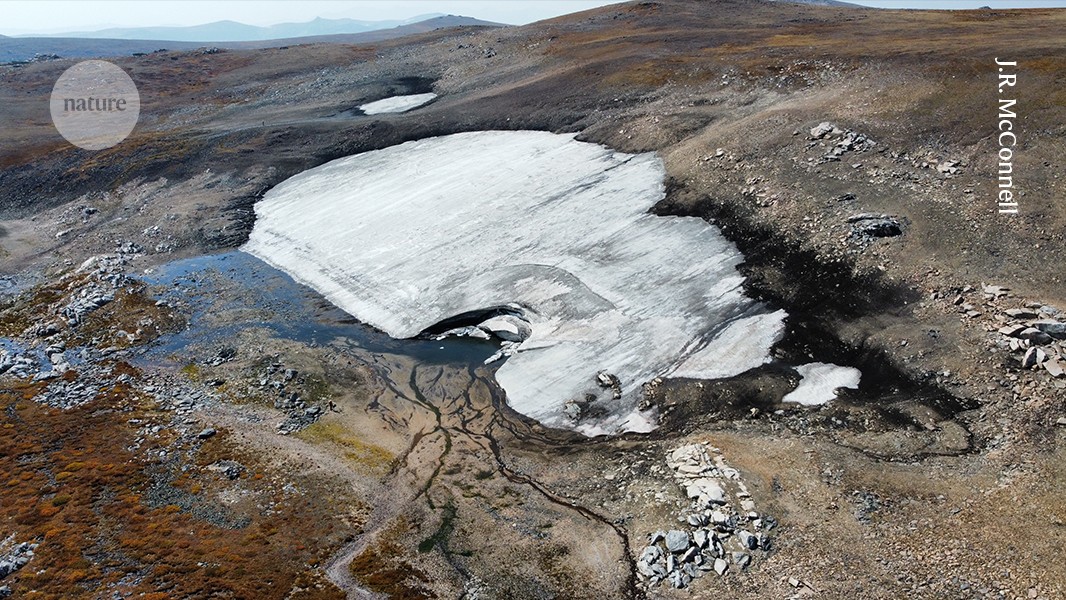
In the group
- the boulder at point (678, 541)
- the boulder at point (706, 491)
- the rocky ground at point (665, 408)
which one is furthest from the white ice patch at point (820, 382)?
the boulder at point (678, 541)

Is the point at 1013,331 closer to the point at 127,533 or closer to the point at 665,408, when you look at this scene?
the point at 665,408

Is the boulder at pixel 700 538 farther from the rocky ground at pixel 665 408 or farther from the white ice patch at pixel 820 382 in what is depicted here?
the white ice patch at pixel 820 382

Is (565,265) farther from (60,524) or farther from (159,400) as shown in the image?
(60,524)

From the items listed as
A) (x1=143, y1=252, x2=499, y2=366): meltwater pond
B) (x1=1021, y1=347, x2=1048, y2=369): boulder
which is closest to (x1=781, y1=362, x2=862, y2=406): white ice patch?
(x1=1021, y1=347, x2=1048, y2=369): boulder

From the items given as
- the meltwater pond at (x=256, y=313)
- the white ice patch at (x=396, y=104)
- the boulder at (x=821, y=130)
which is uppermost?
the white ice patch at (x=396, y=104)

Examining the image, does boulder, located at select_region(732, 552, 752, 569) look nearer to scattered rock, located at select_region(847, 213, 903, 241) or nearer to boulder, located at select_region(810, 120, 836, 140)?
scattered rock, located at select_region(847, 213, 903, 241)

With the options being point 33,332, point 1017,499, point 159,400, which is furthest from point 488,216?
point 1017,499
